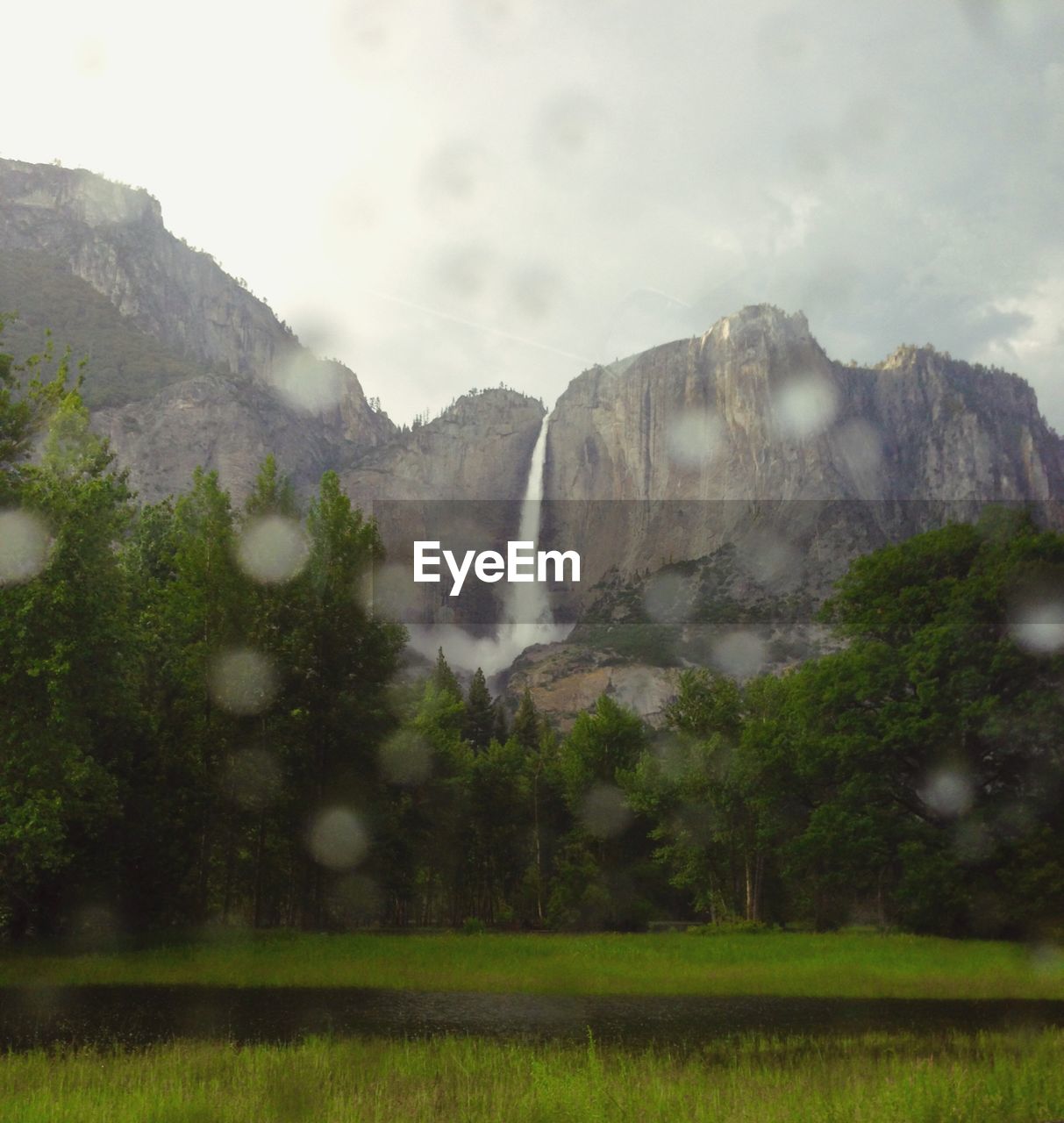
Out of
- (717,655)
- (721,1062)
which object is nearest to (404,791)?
(721,1062)

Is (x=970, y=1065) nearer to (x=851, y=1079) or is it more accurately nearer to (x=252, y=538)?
(x=851, y=1079)

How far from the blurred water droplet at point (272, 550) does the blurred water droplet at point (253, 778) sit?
6.74 metres

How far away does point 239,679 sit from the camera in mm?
39500

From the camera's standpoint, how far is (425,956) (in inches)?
1248

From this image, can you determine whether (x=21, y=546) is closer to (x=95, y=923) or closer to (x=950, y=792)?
(x=95, y=923)

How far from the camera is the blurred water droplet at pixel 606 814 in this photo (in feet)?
226

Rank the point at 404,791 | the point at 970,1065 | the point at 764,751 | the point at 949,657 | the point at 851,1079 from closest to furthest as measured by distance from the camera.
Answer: the point at 851,1079 < the point at 970,1065 < the point at 949,657 < the point at 764,751 < the point at 404,791

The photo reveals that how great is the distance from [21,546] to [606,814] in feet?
158

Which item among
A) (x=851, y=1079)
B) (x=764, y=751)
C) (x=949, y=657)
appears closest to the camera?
(x=851, y=1079)

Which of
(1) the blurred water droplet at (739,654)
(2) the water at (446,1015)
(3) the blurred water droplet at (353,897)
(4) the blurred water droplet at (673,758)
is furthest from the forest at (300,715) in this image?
(1) the blurred water droplet at (739,654)

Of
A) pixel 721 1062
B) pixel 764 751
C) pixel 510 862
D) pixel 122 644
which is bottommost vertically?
pixel 510 862

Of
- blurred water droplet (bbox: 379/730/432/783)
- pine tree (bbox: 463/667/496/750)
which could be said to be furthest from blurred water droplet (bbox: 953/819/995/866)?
pine tree (bbox: 463/667/496/750)

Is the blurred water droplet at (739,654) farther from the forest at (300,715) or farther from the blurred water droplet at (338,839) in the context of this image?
the blurred water droplet at (338,839)

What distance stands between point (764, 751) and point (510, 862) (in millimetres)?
34554
